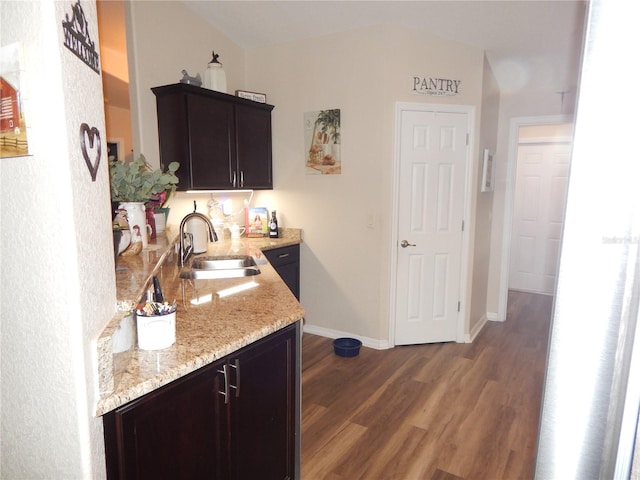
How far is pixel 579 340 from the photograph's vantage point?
1.39 feet

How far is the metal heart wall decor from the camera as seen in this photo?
0.87 m

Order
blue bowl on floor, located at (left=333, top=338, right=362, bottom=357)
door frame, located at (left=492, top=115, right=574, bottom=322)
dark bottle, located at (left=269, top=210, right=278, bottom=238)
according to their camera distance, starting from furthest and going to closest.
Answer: door frame, located at (left=492, top=115, right=574, bottom=322)
dark bottle, located at (left=269, top=210, right=278, bottom=238)
blue bowl on floor, located at (left=333, top=338, right=362, bottom=357)

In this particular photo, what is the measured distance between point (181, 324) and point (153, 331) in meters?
0.26

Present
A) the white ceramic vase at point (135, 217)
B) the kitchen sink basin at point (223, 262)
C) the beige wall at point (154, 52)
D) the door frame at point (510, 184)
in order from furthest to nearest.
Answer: the door frame at point (510, 184)
the beige wall at point (154, 52)
the kitchen sink basin at point (223, 262)
the white ceramic vase at point (135, 217)

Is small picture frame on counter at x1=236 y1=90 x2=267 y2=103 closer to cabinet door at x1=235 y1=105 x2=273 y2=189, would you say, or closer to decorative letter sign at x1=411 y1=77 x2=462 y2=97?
cabinet door at x1=235 y1=105 x2=273 y2=189

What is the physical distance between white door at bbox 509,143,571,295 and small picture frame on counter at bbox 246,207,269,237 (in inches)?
134

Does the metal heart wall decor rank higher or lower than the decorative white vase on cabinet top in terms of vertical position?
lower

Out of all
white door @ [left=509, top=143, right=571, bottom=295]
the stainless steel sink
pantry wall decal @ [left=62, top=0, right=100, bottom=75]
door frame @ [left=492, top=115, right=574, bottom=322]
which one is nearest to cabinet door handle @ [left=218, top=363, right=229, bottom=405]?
pantry wall decal @ [left=62, top=0, right=100, bottom=75]

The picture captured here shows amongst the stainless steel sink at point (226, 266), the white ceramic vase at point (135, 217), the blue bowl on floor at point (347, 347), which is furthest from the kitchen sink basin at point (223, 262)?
the blue bowl on floor at point (347, 347)

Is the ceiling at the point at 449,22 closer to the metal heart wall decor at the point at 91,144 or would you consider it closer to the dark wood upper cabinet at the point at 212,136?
the dark wood upper cabinet at the point at 212,136

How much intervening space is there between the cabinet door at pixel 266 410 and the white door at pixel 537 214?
464 centimetres

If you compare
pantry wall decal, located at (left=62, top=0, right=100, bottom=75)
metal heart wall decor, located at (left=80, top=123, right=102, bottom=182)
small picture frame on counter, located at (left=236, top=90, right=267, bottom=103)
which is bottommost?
metal heart wall decor, located at (left=80, top=123, right=102, bottom=182)

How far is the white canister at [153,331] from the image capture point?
1.22 m

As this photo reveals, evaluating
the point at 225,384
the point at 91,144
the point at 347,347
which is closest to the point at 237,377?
the point at 225,384
